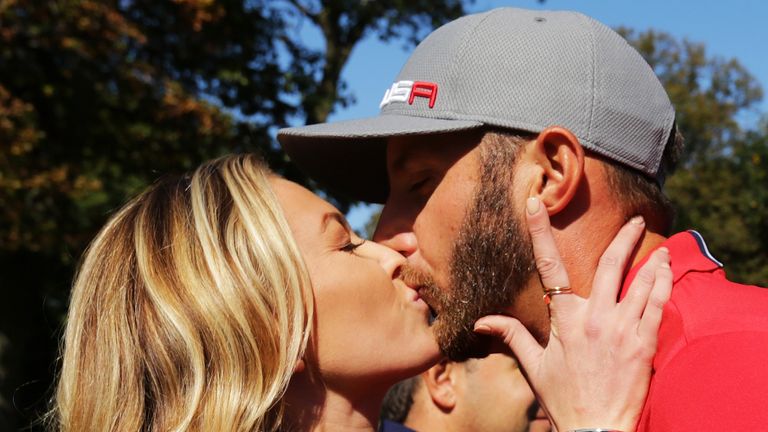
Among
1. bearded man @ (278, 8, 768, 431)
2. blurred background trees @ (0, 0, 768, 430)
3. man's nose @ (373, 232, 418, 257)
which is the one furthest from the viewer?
blurred background trees @ (0, 0, 768, 430)

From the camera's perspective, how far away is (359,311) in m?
2.73

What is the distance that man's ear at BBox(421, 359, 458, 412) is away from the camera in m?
4.31

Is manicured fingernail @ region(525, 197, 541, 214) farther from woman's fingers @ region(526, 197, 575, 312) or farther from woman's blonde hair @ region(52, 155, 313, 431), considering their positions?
woman's blonde hair @ region(52, 155, 313, 431)

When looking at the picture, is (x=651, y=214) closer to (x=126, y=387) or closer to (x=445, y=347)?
(x=445, y=347)

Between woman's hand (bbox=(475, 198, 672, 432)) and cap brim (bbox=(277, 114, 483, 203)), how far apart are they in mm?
451

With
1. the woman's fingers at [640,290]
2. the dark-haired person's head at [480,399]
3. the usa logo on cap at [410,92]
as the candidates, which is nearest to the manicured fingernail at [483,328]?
the woman's fingers at [640,290]

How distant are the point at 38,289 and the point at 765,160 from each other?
47.5 feet

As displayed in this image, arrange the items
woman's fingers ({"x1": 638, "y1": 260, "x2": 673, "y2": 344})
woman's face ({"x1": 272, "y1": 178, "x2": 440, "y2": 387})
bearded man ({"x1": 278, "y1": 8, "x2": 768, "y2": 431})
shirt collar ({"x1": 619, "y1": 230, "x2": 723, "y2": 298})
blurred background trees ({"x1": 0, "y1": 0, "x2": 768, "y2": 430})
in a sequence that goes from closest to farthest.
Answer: woman's fingers ({"x1": 638, "y1": 260, "x2": 673, "y2": 344}) < shirt collar ({"x1": 619, "y1": 230, "x2": 723, "y2": 298}) < bearded man ({"x1": 278, "y1": 8, "x2": 768, "y2": 431}) < woman's face ({"x1": 272, "y1": 178, "x2": 440, "y2": 387}) < blurred background trees ({"x1": 0, "y1": 0, "x2": 768, "y2": 430})

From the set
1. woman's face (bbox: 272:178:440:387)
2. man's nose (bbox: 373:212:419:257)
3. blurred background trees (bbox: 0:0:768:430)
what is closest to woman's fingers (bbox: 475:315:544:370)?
woman's face (bbox: 272:178:440:387)

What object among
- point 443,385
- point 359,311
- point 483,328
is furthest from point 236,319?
point 443,385

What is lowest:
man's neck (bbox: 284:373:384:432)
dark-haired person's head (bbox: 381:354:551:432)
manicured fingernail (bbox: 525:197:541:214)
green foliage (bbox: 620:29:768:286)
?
→ green foliage (bbox: 620:29:768:286)

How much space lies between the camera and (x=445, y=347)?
9.26 ft

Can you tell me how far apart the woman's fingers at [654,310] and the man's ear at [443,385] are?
2182 millimetres

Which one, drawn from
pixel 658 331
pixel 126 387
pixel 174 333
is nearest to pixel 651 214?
pixel 658 331
